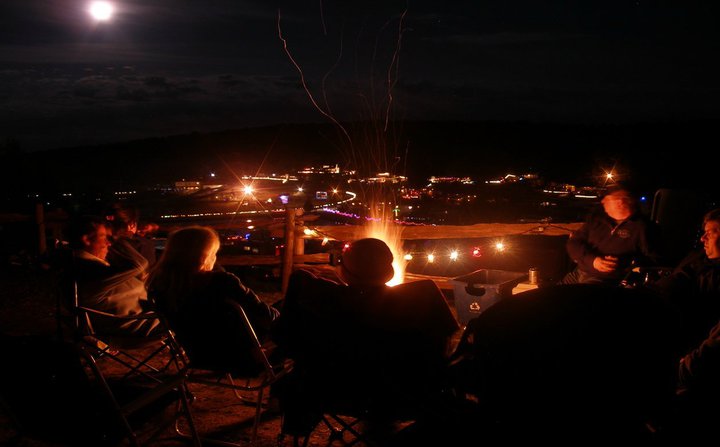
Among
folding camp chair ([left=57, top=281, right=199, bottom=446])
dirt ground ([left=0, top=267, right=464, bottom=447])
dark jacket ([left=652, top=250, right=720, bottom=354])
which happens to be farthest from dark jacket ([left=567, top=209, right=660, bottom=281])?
folding camp chair ([left=57, top=281, right=199, bottom=446])

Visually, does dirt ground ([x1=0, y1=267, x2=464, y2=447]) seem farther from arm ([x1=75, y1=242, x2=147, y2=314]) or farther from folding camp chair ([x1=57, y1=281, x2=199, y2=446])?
arm ([x1=75, y1=242, x2=147, y2=314])

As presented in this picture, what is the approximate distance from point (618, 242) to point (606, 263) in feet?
0.67

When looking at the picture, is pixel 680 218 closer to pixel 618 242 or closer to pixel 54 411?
pixel 618 242

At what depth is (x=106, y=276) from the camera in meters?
3.62

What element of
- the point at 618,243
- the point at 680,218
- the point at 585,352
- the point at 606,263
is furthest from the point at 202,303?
the point at 680,218

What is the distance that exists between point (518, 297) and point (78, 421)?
5.80ft

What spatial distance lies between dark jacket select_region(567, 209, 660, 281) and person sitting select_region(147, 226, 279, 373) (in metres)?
2.53

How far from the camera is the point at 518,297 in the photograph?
1871 millimetres

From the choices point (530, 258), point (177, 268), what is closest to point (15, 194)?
point (530, 258)

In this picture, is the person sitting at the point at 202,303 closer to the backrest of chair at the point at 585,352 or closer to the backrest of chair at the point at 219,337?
the backrest of chair at the point at 219,337

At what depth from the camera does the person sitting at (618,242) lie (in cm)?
412

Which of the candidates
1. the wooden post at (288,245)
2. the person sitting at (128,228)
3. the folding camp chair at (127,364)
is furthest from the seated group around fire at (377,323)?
the wooden post at (288,245)

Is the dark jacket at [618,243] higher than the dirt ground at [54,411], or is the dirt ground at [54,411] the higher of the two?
the dark jacket at [618,243]

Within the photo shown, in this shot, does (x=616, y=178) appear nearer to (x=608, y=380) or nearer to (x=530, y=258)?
(x=608, y=380)
